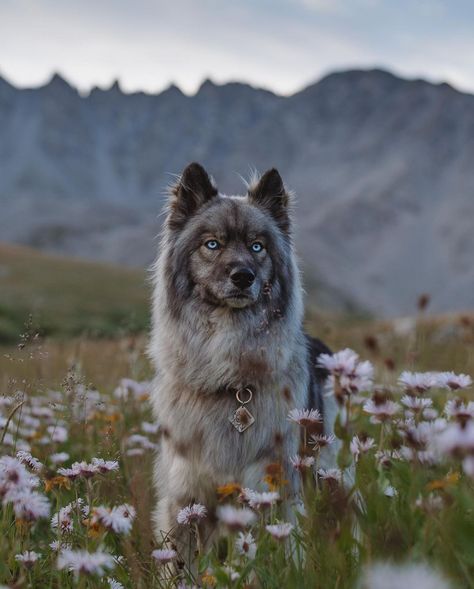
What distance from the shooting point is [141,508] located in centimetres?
232

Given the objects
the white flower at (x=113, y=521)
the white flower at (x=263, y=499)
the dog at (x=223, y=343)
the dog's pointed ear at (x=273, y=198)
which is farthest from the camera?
the dog's pointed ear at (x=273, y=198)

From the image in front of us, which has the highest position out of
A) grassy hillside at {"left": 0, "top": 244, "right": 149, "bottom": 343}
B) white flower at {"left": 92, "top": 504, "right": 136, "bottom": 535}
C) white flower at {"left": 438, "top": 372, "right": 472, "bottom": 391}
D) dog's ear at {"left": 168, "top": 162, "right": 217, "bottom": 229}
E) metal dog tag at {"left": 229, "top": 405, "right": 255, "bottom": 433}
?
dog's ear at {"left": 168, "top": 162, "right": 217, "bottom": 229}

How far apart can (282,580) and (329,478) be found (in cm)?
44

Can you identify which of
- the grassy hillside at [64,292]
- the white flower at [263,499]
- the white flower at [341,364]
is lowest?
the grassy hillside at [64,292]

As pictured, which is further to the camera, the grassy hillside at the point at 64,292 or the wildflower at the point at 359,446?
the grassy hillside at the point at 64,292

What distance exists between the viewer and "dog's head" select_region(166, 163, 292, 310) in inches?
204

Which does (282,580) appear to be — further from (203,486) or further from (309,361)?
(309,361)

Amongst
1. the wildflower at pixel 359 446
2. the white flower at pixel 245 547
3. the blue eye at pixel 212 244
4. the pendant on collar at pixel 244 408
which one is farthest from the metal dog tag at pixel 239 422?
the white flower at pixel 245 547

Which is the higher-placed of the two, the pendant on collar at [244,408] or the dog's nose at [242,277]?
the dog's nose at [242,277]

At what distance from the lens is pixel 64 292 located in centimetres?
7775

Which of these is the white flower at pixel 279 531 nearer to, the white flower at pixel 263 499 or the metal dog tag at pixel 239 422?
the white flower at pixel 263 499

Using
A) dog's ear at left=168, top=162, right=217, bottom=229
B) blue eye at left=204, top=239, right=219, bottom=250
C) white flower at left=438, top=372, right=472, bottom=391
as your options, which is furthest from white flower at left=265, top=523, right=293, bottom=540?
dog's ear at left=168, top=162, right=217, bottom=229

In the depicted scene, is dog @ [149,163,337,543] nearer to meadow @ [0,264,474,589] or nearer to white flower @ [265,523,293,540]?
meadow @ [0,264,474,589]

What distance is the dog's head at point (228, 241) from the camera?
519 centimetres
